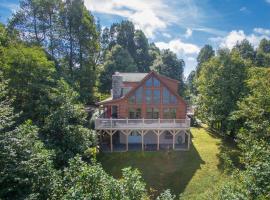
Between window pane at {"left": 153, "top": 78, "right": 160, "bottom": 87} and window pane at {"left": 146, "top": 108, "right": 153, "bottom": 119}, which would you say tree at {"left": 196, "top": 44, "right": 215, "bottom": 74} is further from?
window pane at {"left": 146, "top": 108, "right": 153, "bottom": 119}

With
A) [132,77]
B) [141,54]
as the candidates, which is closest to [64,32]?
[132,77]

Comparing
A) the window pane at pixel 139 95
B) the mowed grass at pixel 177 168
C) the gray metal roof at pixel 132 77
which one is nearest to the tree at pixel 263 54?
the gray metal roof at pixel 132 77

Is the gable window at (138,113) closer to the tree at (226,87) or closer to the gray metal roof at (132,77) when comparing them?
the gray metal roof at (132,77)

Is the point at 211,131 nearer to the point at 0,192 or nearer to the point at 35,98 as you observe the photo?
the point at 35,98

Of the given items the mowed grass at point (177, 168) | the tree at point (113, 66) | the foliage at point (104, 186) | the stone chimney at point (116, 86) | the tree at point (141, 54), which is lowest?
the mowed grass at point (177, 168)

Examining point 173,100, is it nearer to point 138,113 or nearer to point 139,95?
point 139,95

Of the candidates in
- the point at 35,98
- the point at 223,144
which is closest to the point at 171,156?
the point at 223,144
